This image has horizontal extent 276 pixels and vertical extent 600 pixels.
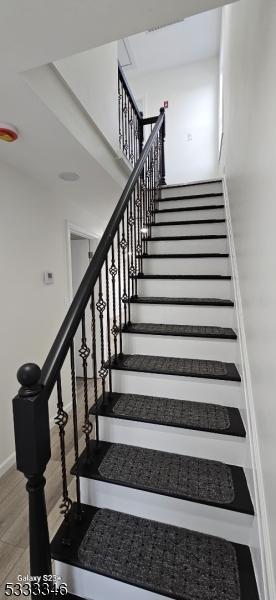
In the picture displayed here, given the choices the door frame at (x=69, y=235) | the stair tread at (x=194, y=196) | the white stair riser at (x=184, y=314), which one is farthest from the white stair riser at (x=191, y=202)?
the white stair riser at (x=184, y=314)

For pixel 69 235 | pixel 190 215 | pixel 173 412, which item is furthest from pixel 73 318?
pixel 69 235

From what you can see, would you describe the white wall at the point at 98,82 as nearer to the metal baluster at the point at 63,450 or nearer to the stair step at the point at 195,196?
the stair step at the point at 195,196

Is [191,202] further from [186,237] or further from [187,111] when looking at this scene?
[187,111]

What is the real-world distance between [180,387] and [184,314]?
0.57m

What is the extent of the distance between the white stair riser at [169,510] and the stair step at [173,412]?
0.99 ft

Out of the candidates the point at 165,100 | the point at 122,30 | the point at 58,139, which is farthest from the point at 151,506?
the point at 165,100

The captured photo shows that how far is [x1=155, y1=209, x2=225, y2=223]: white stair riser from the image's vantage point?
270 cm

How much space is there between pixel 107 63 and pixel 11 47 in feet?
6.20

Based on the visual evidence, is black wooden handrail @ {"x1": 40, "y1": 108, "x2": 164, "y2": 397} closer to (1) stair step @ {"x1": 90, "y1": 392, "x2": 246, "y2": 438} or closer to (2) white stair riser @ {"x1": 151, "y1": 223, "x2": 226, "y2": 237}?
(1) stair step @ {"x1": 90, "y1": 392, "x2": 246, "y2": 438}

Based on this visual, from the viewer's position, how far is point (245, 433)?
4.10 ft

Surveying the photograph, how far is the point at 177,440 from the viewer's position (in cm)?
137

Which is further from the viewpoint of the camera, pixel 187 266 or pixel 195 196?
pixel 195 196

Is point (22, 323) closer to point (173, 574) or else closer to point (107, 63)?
point (173, 574)

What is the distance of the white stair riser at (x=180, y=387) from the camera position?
1489 mm
